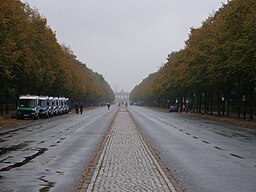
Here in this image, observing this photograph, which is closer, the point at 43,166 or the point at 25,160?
the point at 43,166

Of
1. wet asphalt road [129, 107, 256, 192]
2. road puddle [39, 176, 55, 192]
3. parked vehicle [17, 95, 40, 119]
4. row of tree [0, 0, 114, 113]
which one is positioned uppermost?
row of tree [0, 0, 114, 113]

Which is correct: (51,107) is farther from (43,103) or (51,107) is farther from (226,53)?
(226,53)

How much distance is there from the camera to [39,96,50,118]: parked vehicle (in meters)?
60.8

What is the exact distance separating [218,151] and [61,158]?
6.90m

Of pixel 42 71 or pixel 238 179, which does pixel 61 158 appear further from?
pixel 42 71

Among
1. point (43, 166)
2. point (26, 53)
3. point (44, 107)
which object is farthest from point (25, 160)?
point (44, 107)

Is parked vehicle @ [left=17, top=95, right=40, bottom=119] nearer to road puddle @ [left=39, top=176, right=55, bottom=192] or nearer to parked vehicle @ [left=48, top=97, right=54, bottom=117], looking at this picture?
parked vehicle @ [left=48, top=97, right=54, bottom=117]

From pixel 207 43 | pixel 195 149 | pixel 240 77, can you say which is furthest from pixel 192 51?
pixel 195 149

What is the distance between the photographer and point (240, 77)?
53.4m

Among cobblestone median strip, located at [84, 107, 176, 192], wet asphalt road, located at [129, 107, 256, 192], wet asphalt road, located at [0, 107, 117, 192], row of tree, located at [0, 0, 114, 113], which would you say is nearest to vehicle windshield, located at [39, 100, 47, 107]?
row of tree, located at [0, 0, 114, 113]

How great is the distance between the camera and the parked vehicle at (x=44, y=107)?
60.8 metres

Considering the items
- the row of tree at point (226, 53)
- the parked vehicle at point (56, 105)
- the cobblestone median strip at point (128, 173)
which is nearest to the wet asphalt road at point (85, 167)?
the cobblestone median strip at point (128, 173)

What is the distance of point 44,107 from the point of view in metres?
62.2

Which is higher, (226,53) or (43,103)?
(226,53)
